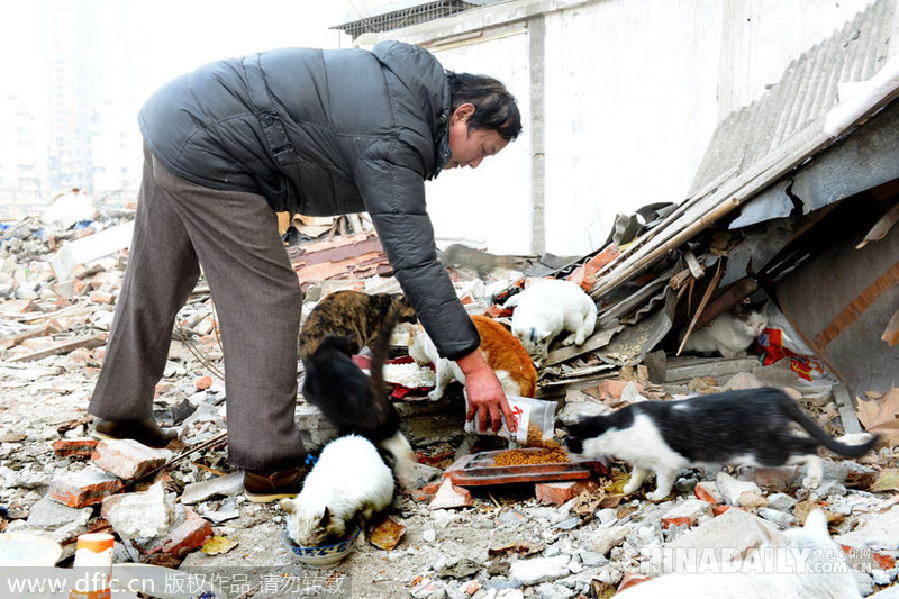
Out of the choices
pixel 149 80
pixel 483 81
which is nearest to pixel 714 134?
pixel 483 81

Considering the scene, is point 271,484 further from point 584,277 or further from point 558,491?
point 584,277

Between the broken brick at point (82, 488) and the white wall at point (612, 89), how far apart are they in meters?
7.02

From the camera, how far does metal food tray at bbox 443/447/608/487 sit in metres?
3.12

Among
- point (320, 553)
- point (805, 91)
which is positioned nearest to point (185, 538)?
point (320, 553)

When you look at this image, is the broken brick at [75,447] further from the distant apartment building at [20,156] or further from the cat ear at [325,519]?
the distant apartment building at [20,156]

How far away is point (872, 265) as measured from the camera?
4074 millimetres

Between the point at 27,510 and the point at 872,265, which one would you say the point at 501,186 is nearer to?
the point at 872,265

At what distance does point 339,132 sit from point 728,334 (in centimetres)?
342

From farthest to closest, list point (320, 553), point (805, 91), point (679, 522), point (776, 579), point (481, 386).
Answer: point (805, 91)
point (481, 386)
point (320, 553)
point (679, 522)
point (776, 579)

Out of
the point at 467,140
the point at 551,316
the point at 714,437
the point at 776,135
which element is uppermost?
the point at 467,140

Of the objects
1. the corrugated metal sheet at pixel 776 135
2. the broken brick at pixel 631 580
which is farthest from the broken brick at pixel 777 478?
the corrugated metal sheet at pixel 776 135

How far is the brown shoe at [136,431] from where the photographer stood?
3463 mm

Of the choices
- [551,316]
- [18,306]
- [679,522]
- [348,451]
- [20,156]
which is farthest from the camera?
[20,156]

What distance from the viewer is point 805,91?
5.79m
